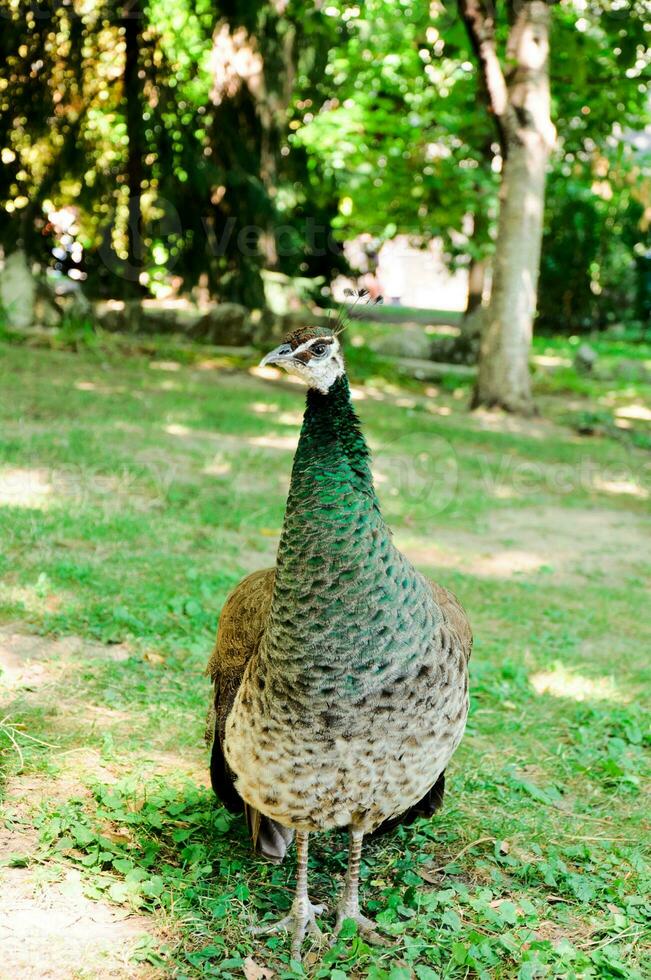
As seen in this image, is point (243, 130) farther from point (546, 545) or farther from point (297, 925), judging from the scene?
point (297, 925)

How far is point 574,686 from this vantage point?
14.0ft

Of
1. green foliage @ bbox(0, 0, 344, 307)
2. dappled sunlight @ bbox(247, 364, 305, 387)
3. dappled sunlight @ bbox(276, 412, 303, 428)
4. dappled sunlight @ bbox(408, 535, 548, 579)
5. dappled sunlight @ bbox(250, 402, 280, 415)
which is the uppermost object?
green foliage @ bbox(0, 0, 344, 307)

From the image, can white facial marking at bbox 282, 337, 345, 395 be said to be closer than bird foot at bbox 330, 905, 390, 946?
Yes

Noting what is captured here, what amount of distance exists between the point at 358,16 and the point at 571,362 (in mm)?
6369

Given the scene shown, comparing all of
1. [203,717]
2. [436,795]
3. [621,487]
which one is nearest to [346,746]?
[436,795]

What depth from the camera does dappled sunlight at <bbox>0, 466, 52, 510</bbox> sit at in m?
5.59

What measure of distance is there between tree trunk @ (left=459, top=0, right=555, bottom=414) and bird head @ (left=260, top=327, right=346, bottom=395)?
26.5ft

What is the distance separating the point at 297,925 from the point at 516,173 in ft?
28.8

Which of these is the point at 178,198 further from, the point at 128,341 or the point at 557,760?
the point at 557,760

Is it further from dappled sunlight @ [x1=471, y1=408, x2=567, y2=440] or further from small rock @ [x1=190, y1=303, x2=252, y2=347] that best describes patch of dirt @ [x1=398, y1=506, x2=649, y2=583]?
small rock @ [x1=190, y1=303, x2=252, y2=347]

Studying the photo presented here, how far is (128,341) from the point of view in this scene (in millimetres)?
12352

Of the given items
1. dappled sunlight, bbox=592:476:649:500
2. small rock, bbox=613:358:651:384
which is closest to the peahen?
dappled sunlight, bbox=592:476:649:500

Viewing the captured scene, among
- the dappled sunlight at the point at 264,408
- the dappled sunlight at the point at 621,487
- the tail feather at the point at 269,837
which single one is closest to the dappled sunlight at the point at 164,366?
the dappled sunlight at the point at 264,408

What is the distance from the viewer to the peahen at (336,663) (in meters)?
2.37
